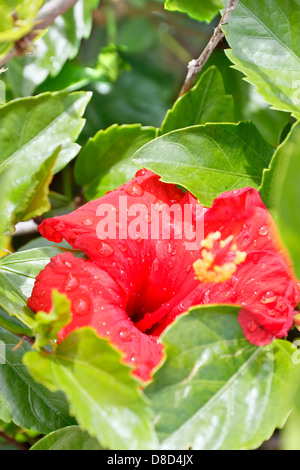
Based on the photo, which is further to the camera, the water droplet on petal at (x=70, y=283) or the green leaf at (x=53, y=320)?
the water droplet on petal at (x=70, y=283)

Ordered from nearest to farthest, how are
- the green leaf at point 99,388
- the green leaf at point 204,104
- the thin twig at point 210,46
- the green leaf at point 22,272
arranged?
the green leaf at point 99,388 < the green leaf at point 22,272 < the thin twig at point 210,46 < the green leaf at point 204,104

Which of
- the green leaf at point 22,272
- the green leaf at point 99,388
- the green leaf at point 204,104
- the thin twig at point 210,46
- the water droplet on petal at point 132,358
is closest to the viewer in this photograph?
the green leaf at point 99,388

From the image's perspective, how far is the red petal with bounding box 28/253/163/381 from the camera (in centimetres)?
77

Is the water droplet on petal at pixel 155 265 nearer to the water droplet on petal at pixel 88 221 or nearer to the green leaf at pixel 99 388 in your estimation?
the water droplet on petal at pixel 88 221

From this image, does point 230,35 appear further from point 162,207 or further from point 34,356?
point 34,356

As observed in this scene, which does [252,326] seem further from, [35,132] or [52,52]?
[52,52]

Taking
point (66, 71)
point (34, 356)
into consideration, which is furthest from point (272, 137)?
point (34, 356)

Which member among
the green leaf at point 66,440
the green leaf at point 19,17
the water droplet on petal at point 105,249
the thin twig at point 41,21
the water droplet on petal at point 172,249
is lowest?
the green leaf at point 66,440

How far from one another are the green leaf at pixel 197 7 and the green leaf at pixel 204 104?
15cm

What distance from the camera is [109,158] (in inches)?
48.9

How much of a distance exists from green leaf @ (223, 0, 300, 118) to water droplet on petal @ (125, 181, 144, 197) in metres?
0.28

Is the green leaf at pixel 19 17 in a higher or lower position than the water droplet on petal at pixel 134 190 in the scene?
higher

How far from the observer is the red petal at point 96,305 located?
0.77m

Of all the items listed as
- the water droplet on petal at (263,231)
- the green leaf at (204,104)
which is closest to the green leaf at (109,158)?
the green leaf at (204,104)
